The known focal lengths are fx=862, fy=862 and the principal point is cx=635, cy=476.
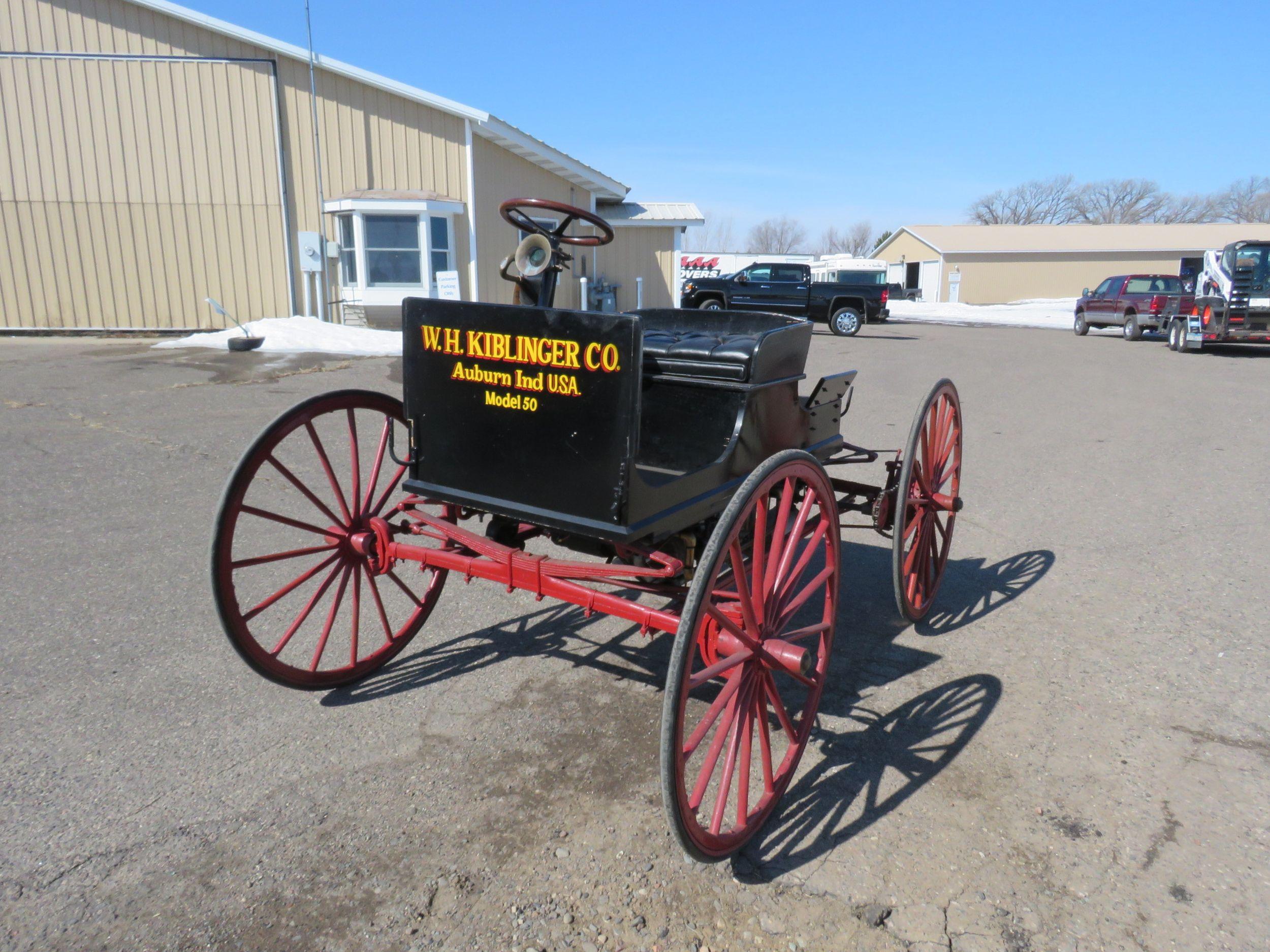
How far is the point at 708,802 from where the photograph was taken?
2.96 m

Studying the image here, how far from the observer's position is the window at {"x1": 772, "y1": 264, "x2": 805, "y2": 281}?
24.1 m

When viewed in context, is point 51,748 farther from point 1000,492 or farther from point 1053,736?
point 1000,492

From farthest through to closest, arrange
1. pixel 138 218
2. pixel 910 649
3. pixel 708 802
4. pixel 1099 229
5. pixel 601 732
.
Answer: pixel 1099 229 < pixel 138 218 < pixel 910 649 < pixel 601 732 < pixel 708 802

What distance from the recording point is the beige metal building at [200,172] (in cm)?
1540

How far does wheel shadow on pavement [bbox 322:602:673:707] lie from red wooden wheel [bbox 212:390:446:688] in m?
0.09

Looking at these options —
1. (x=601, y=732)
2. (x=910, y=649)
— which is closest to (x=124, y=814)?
(x=601, y=732)

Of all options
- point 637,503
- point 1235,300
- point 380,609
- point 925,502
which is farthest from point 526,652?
point 1235,300

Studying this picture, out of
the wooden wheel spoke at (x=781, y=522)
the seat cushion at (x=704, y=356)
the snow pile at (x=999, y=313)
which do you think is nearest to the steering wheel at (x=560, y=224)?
the seat cushion at (x=704, y=356)

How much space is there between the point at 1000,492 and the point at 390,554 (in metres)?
5.38

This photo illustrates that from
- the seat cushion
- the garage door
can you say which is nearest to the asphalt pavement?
the seat cushion

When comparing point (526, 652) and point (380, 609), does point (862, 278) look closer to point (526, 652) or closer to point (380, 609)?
point (526, 652)

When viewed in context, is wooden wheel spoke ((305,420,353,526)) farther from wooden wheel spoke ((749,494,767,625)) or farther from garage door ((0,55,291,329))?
garage door ((0,55,291,329))

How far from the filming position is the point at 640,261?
23.9 metres

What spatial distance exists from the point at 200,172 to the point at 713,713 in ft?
55.9
